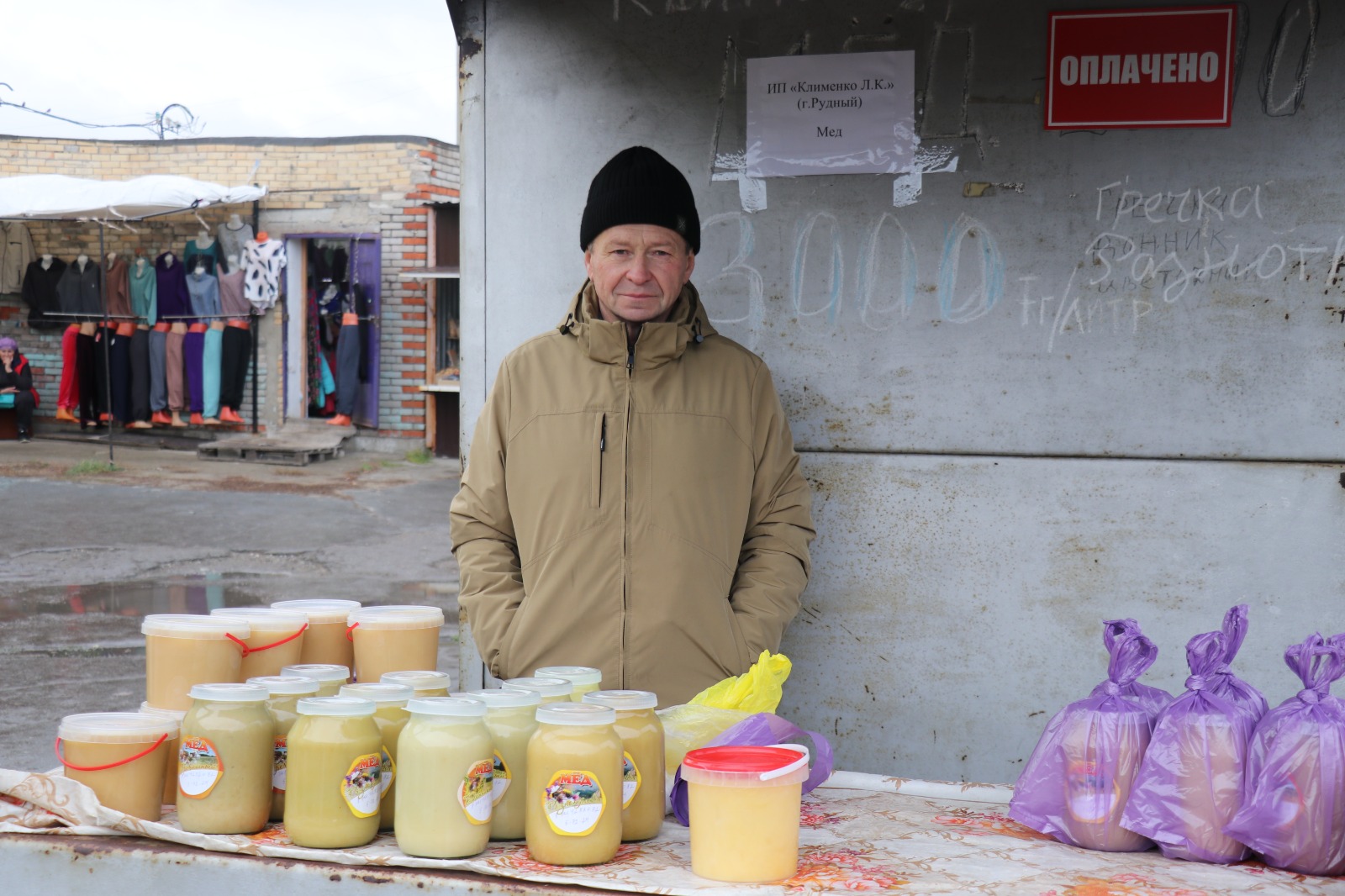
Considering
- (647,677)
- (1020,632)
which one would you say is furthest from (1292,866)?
(1020,632)

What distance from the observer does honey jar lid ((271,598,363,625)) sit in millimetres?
2299

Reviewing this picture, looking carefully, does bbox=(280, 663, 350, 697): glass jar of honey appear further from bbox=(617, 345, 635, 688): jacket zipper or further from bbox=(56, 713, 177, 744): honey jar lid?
bbox=(617, 345, 635, 688): jacket zipper

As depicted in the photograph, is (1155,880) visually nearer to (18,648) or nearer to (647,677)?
(647,677)

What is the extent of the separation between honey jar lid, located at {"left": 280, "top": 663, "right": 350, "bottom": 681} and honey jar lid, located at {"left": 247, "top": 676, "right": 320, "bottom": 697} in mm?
78

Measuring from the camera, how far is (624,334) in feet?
8.61

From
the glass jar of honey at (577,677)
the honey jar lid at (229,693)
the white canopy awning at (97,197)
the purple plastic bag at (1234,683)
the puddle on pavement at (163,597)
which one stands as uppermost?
the white canopy awning at (97,197)

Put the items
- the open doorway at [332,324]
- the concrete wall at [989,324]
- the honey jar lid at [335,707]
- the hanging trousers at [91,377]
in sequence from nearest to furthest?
the honey jar lid at [335,707]
the concrete wall at [989,324]
the open doorway at [332,324]
the hanging trousers at [91,377]

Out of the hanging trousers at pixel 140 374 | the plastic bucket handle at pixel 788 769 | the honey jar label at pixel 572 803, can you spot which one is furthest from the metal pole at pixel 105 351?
the plastic bucket handle at pixel 788 769

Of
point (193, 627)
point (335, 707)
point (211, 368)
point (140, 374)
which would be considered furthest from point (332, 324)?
point (335, 707)

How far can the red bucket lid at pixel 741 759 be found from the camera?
1595 mm

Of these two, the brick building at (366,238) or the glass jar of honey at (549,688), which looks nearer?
the glass jar of honey at (549,688)

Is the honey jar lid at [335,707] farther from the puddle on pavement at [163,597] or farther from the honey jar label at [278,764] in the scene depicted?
the puddle on pavement at [163,597]

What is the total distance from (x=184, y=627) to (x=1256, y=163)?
2702mm

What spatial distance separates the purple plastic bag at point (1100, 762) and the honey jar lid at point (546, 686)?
0.71m
